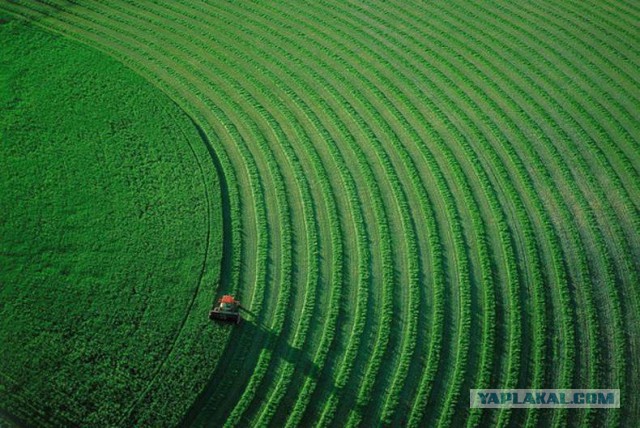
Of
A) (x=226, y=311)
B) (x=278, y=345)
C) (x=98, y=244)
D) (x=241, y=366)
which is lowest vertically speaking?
(x=241, y=366)

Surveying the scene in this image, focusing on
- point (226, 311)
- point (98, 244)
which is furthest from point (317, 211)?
point (98, 244)

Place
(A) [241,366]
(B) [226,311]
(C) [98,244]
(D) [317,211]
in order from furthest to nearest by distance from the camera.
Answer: (D) [317,211] → (C) [98,244] → (B) [226,311] → (A) [241,366]

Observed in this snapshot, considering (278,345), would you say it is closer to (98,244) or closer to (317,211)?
(317,211)

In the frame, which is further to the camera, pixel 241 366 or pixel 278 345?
pixel 278 345

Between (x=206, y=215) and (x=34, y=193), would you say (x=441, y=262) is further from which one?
(x=34, y=193)

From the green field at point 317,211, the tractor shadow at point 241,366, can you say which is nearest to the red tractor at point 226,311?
the tractor shadow at point 241,366

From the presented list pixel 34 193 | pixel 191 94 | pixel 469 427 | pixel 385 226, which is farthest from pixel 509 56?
pixel 34 193

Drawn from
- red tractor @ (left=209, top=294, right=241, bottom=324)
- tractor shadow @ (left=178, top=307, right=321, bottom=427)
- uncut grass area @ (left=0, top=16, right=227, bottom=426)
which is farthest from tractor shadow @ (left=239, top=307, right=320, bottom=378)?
uncut grass area @ (left=0, top=16, right=227, bottom=426)
